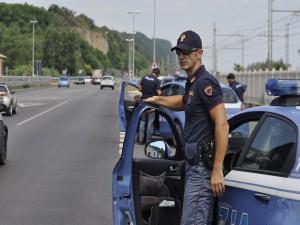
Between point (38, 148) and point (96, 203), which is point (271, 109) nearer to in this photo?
point (96, 203)

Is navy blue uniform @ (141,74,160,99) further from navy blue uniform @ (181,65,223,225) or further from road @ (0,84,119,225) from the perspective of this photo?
navy blue uniform @ (181,65,223,225)

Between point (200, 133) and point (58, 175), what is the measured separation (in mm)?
6407

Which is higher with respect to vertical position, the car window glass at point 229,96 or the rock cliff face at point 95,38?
the rock cliff face at point 95,38

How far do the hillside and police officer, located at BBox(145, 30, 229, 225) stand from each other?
67716mm

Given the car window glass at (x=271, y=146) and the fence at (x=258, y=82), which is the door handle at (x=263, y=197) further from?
the fence at (x=258, y=82)

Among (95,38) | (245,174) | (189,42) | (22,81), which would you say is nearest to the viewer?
(245,174)

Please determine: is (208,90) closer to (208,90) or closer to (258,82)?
(208,90)

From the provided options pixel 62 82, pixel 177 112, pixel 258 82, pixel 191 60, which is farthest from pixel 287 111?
pixel 62 82

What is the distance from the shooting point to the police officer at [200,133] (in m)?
4.14

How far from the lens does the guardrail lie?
5612 cm

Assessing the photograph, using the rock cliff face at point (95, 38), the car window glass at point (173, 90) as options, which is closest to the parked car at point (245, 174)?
the car window glass at point (173, 90)

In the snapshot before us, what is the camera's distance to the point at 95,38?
177500 mm

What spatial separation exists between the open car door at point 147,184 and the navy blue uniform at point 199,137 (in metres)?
0.46

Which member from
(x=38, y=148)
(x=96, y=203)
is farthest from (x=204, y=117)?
(x=38, y=148)
